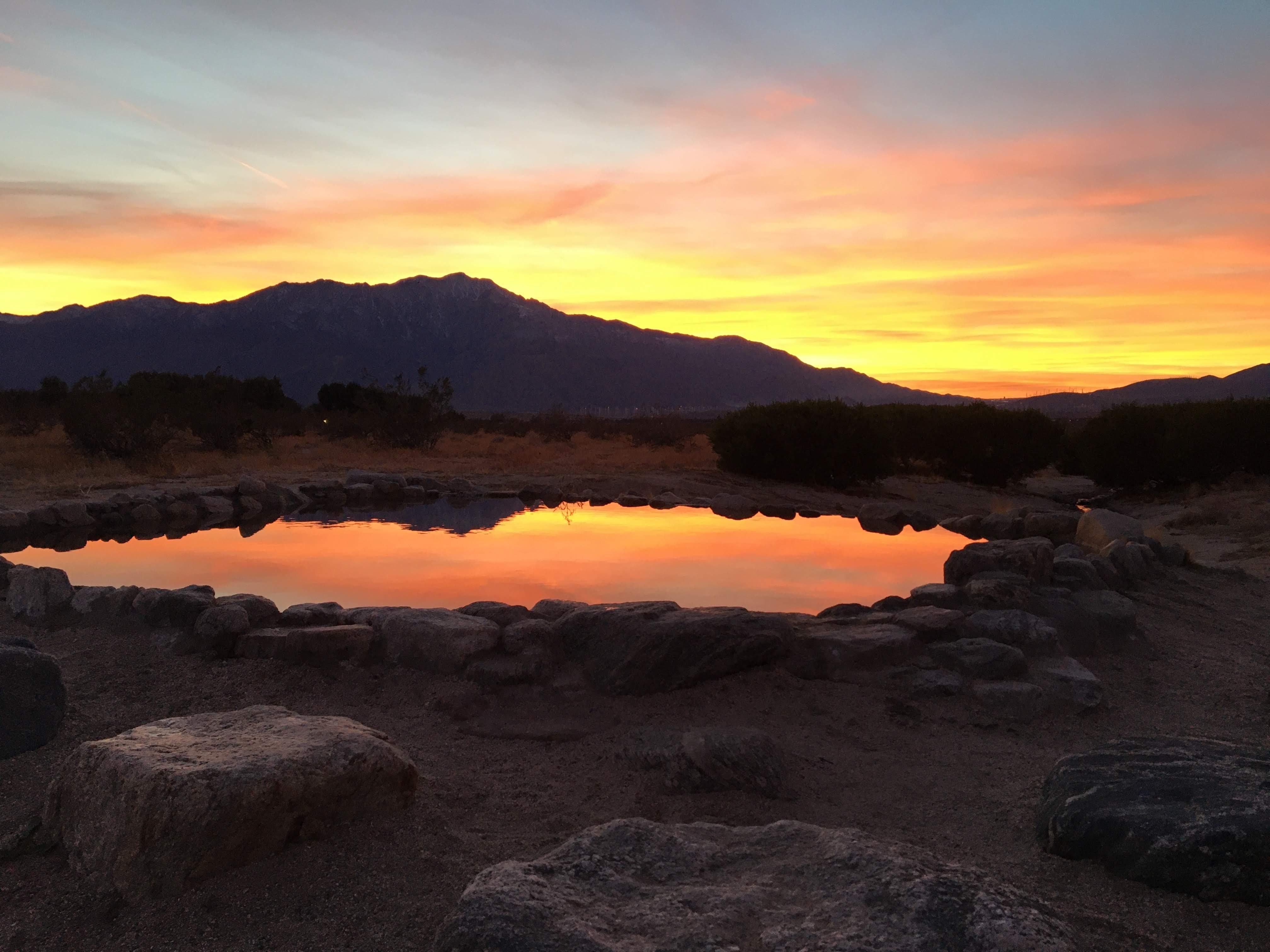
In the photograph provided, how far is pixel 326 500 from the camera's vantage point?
1653 centimetres

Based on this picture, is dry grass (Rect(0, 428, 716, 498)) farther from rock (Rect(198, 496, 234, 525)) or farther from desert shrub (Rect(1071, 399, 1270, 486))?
desert shrub (Rect(1071, 399, 1270, 486))

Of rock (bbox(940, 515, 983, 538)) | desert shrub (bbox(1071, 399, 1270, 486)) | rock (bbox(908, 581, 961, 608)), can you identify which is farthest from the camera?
desert shrub (bbox(1071, 399, 1270, 486))

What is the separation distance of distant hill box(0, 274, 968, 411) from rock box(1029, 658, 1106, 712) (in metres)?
128

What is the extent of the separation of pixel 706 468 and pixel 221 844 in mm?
19589

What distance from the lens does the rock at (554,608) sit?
6.34 meters

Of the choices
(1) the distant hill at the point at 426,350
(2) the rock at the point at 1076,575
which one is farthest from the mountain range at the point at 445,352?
(2) the rock at the point at 1076,575

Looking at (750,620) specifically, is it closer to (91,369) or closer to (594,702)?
(594,702)

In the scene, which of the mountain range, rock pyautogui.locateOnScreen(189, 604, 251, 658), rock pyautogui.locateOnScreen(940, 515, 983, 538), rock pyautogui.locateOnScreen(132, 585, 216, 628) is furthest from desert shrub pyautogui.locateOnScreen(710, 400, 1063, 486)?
the mountain range

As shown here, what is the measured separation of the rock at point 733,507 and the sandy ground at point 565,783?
826cm

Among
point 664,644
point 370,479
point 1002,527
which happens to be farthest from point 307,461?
point 664,644

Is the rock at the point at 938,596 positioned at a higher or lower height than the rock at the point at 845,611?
higher

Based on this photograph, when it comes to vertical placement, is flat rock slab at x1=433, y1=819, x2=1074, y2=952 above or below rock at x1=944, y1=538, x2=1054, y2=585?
below

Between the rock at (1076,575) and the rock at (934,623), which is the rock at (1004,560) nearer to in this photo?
the rock at (1076,575)

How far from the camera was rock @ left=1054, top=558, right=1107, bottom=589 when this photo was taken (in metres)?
7.53
